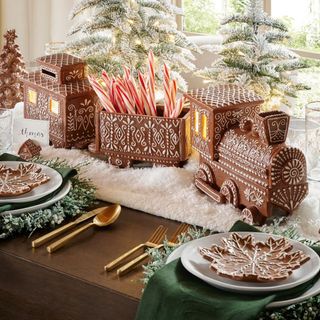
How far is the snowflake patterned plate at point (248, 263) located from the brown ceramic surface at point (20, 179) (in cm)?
44

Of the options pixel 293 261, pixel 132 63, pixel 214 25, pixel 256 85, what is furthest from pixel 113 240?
pixel 214 25

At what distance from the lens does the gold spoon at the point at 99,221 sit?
1550mm

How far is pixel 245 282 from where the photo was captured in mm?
1260

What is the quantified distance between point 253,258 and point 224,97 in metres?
0.51

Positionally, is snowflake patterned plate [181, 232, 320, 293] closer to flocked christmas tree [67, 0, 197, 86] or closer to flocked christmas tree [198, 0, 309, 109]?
flocked christmas tree [198, 0, 309, 109]

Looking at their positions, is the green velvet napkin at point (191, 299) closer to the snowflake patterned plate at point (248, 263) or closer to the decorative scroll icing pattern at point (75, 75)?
the snowflake patterned plate at point (248, 263)

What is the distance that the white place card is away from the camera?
205cm

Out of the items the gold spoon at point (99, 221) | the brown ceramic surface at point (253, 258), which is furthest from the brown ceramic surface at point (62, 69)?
the brown ceramic surface at point (253, 258)

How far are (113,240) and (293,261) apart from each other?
0.41 m

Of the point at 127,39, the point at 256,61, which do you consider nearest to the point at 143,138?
the point at 256,61

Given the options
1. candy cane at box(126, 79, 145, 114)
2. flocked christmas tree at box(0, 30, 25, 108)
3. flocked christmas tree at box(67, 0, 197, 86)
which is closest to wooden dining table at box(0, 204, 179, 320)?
candy cane at box(126, 79, 145, 114)

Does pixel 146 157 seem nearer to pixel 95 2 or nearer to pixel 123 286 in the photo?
pixel 123 286

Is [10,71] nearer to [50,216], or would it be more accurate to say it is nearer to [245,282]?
[50,216]

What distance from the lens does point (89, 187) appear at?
5.89ft
